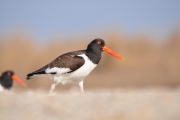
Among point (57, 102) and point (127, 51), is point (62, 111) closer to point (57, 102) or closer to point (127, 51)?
point (57, 102)

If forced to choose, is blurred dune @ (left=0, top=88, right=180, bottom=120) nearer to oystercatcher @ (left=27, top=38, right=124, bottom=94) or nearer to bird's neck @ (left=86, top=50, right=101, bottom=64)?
oystercatcher @ (left=27, top=38, right=124, bottom=94)

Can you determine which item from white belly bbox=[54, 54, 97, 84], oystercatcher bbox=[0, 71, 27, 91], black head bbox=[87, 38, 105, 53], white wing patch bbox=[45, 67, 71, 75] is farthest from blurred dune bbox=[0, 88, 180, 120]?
oystercatcher bbox=[0, 71, 27, 91]

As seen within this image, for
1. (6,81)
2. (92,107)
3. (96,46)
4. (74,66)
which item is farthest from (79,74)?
(6,81)

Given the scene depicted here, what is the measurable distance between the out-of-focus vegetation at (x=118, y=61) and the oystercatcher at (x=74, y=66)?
10.8 metres

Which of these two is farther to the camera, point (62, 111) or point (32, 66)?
point (32, 66)

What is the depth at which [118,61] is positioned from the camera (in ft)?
110

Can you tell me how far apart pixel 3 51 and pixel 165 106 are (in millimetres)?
26307

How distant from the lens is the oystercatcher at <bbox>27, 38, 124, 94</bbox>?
13016 mm

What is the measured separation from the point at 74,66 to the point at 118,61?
20.6m

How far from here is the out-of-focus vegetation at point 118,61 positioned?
26.2 meters

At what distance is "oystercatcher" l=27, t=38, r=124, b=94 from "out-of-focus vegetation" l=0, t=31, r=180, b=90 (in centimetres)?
1084

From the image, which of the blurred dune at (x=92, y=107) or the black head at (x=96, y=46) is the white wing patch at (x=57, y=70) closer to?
the black head at (x=96, y=46)

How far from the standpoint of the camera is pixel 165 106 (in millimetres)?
9117

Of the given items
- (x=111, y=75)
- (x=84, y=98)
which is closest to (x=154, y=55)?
(x=111, y=75)
